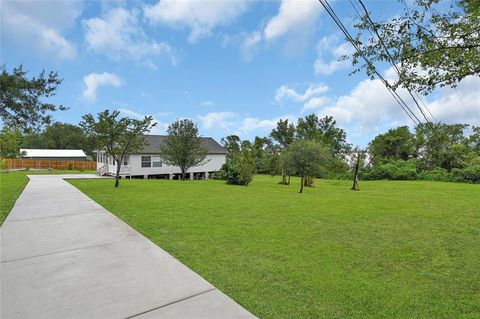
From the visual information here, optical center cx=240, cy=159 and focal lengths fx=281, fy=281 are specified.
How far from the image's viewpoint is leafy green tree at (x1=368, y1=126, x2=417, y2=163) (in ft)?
127

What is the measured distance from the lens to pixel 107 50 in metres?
11.2

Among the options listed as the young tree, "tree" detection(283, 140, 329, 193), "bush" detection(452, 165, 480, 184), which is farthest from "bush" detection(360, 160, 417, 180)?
the young tree

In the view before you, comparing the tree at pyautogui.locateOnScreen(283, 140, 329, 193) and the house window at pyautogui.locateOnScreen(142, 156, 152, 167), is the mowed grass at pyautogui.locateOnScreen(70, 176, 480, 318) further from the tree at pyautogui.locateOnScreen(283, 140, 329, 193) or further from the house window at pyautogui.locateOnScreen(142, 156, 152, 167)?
the house window at pyautogui.locateOnScreen(142, 156, 152, 167)

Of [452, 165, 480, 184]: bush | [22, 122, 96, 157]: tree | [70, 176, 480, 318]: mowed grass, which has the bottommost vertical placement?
[70, 176, 480, 318]: mowed grass

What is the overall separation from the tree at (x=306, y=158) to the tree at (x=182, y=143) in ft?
33.7

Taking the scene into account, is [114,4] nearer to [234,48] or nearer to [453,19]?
[234,48]

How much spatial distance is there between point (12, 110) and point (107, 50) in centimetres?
441

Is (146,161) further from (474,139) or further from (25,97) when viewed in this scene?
(474,139)

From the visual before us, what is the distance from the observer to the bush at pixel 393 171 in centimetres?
3244

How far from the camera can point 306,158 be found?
680 inches

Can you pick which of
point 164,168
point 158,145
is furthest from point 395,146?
point 158,145

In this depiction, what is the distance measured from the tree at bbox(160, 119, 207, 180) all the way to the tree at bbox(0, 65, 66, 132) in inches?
507

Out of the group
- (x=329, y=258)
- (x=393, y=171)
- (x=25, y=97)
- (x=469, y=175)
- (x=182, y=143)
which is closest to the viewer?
(x=329, y=258)

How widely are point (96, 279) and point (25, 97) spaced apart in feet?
35.7
